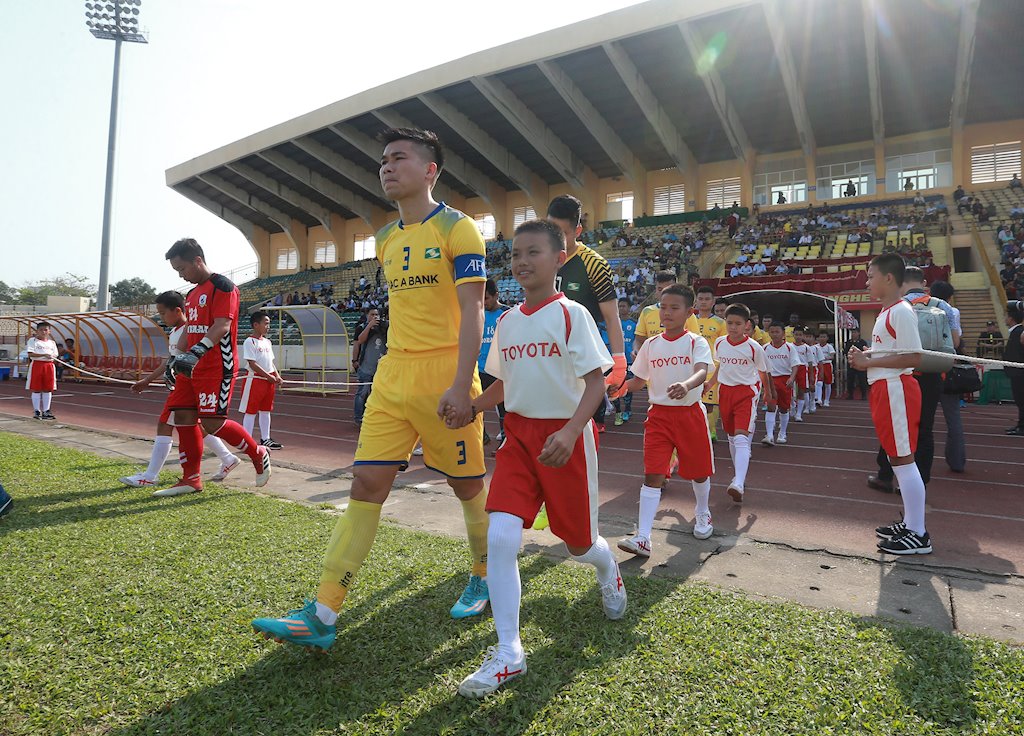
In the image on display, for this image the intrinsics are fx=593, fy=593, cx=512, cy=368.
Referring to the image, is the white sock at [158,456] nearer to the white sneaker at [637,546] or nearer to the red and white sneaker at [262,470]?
the red and white sneaker at [262,470]

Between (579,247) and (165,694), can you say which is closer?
(165,694)

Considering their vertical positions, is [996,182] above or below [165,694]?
above

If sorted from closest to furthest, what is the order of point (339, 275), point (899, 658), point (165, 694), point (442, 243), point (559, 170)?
point (165, 694) → point (899, 658) → point (442, 243) → point (559, 170) → point (339, 275)

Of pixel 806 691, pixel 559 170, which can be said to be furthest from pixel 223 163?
pixel 806 691

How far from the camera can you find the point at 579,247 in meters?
3.79

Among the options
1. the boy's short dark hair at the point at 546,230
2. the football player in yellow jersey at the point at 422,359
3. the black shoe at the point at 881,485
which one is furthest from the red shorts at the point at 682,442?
the black shoe at the point at 881,485

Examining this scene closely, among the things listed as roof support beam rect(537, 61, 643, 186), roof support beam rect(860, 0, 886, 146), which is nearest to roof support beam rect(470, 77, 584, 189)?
roof support beam rect(537, 61, 643, 186)

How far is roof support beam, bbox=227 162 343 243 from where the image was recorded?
126ft

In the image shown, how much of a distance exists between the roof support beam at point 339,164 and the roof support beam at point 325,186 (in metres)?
2.36

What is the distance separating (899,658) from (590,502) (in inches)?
52.6

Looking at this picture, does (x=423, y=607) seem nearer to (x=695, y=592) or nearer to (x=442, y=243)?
(x=695, y=592)

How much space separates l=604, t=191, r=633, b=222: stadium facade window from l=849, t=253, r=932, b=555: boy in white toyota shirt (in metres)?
32.4

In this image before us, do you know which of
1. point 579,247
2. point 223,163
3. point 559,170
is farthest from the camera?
point 223,163

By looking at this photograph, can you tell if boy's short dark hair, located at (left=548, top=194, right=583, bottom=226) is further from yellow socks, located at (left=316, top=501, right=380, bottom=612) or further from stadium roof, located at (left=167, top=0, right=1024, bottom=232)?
stadium roof, located at (left=167, top=0, right=1024, bottom=232)
